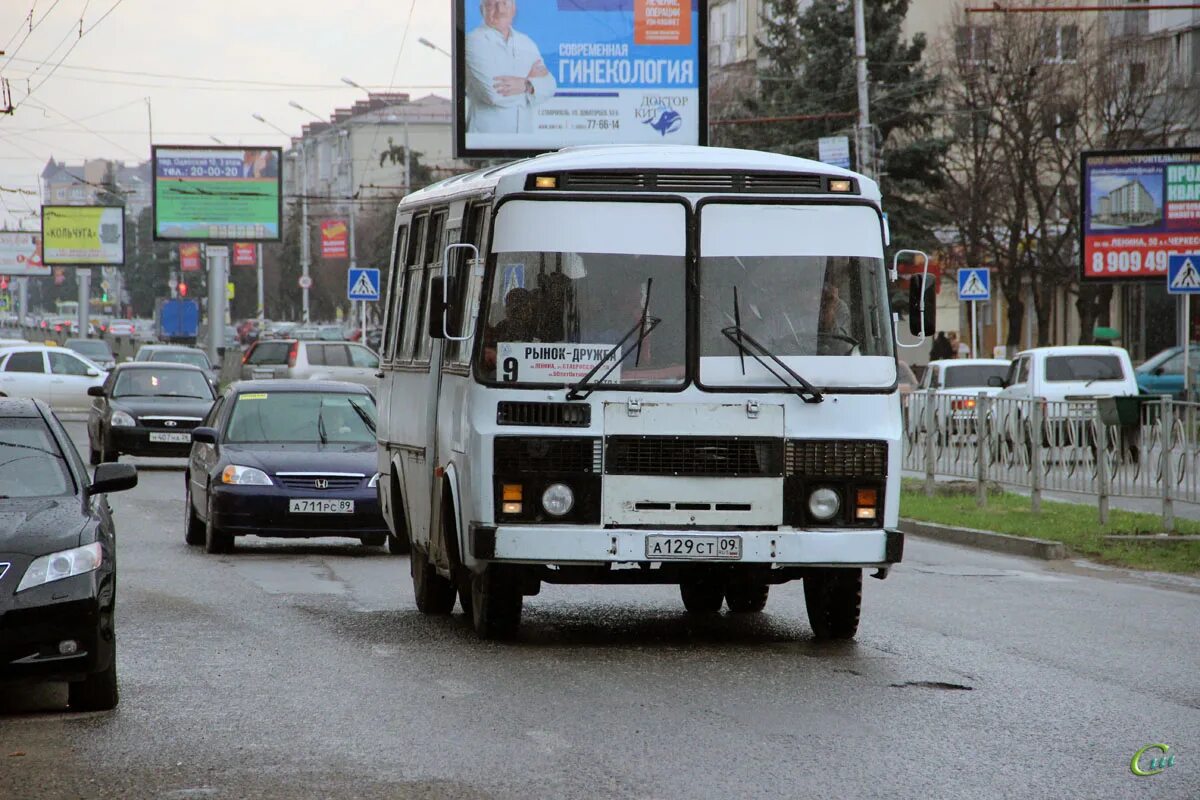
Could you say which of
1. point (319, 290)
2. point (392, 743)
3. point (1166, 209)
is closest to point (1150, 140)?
point (1166, 209)

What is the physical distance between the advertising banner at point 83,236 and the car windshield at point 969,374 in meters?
58.9

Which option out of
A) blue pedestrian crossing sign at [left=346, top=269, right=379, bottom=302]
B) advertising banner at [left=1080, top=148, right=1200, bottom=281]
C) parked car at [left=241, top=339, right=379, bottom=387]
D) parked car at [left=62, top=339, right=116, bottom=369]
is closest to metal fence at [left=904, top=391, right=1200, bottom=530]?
advertising banner at [left=1080, top=148, right=1200, bottom=281]

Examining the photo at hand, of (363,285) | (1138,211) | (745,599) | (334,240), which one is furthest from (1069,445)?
(334,240)

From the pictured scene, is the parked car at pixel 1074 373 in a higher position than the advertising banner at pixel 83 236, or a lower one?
lower

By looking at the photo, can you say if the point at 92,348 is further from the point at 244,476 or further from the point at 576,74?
the point at 244,476

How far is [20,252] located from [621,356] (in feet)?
370

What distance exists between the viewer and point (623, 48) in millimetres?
31703

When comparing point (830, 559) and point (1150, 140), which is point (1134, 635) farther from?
point (1150, 140)

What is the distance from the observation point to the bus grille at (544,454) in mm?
10500

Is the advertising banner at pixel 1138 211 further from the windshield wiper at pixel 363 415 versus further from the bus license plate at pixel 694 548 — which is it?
the bus license plate at pixel 694 548

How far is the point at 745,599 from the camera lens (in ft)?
42.8

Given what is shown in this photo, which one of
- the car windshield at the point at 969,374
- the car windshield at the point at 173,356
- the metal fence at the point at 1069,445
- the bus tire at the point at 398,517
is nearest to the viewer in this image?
the bus tire at the point at 398,517

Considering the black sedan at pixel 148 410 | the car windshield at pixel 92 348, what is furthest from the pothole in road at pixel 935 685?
the car windshield at pixel 92 348

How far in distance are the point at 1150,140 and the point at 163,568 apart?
40.1m
